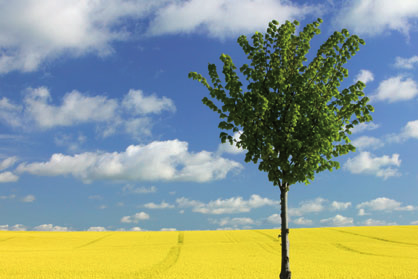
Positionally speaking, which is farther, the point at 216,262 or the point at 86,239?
the point at 86,239

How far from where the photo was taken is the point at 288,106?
698 inches

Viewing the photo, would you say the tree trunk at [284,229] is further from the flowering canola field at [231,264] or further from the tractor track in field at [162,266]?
the tractor track in field at [162,266]

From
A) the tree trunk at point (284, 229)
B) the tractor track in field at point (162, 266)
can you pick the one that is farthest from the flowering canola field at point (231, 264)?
the tree trunk at point (284, 229)

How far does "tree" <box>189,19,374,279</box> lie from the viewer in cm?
1692

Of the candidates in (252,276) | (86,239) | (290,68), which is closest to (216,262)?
(252,276)

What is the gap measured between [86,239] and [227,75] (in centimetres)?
5457

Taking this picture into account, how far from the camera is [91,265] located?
32.1 meters

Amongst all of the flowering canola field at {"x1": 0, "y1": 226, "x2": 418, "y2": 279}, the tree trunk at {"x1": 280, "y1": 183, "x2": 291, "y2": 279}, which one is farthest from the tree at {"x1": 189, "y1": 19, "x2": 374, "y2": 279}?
the flowering canola field at {"x1": 0, "y1": 226, "x2": 418, "y2": 279}

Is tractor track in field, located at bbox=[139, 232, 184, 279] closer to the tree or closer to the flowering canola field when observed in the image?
the flowering canola field

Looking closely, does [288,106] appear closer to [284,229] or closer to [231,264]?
[284,229]

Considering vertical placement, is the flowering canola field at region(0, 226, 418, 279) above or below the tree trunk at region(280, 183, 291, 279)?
below

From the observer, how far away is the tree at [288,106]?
55.5 ft

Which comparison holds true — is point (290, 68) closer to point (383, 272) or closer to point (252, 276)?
point (252, 276)

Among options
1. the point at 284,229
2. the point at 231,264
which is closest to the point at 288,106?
the point at 284,229
